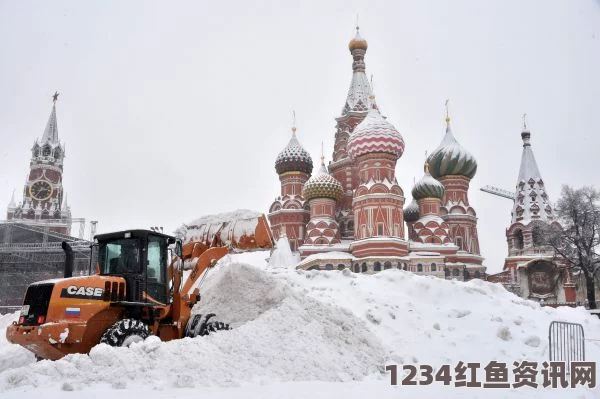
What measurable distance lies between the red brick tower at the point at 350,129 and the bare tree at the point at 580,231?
1476 cm

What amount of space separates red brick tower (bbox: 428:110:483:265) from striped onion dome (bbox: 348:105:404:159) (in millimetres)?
7577

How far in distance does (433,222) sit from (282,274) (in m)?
26.7

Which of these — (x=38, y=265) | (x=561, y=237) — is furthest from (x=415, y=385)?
(x=38, y=265)

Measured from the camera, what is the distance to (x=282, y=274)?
1428cm

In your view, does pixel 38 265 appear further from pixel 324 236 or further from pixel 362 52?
pixel 362 52

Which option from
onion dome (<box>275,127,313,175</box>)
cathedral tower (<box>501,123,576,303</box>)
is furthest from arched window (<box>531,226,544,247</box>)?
onion dome (<box>275,127,313,175</box>)

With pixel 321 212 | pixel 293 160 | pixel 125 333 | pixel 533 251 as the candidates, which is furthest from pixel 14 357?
pixel 533 251

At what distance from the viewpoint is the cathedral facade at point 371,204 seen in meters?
35.7

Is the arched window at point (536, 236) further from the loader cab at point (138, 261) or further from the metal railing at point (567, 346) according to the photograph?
the loader cab at point (138, 261)

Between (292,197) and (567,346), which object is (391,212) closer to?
(292,197)

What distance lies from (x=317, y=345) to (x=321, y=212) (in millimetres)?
30948

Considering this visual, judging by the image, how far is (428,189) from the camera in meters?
40.0

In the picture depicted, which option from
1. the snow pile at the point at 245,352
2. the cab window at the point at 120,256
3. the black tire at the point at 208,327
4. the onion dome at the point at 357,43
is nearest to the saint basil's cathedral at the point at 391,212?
the onion dome at the point at 357,43

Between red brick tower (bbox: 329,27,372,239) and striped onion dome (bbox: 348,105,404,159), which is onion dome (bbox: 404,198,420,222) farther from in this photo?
striped onion dome (bbox: 348,105,404,159)
